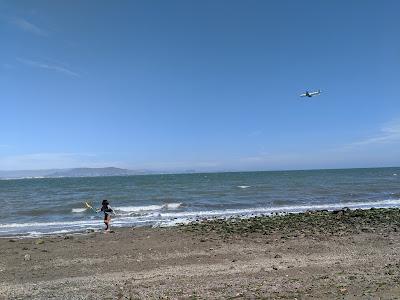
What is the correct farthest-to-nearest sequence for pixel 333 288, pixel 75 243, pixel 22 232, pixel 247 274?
pixel 22 232 → pixel 75 243 → pixel 247 274 → pixel 333 288

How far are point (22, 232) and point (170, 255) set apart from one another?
12.7 m

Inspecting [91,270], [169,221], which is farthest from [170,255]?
[169,221]

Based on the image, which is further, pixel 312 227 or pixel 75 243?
pixel 312 227

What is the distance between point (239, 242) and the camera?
58.9ft

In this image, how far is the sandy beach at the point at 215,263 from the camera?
1054cm

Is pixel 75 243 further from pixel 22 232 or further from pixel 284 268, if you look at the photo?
Result: pixel 284 268

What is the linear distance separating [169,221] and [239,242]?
→ 1071 cm

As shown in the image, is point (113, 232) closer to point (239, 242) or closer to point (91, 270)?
point (239, 242)

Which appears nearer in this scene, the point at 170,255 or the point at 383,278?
the point at 383,278

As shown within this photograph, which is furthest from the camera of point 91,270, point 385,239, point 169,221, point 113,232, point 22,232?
point 169,221

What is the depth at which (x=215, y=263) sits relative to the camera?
1401cm

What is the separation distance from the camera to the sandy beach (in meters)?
10.5

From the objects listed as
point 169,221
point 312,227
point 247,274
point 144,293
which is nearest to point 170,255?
point 247,274

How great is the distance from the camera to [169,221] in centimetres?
2806
